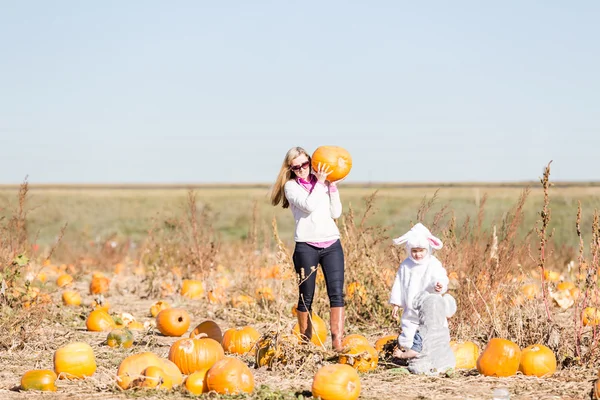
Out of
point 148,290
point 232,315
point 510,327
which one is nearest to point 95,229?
point 148,290

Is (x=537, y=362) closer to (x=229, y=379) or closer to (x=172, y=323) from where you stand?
(x=229, y=379)

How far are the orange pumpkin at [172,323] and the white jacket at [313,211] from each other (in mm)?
1975

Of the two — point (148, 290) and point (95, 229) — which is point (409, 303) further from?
point (95, 229)

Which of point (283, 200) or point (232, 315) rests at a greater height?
point (283, 200)

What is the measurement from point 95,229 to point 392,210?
44.0ft

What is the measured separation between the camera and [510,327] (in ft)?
21.7

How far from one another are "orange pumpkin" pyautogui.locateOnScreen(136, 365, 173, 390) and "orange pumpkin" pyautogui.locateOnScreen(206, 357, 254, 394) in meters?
0.28

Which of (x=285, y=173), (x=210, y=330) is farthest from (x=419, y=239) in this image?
(x=210, y=330)

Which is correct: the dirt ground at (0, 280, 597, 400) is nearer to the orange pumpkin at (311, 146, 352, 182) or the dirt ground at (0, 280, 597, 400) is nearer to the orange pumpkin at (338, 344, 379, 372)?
the orange pumpkin at (338, 344, 379, 372)

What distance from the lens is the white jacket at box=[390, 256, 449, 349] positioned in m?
5.88

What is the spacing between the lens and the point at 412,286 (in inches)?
233

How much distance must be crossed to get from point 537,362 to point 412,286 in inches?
41.4

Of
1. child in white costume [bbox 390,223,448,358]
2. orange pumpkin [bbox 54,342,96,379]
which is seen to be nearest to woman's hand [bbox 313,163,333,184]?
child in white costume [bbox 390,223,448,358]

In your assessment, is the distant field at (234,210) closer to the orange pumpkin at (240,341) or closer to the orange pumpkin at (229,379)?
the orange pumpkin at (240,341)
